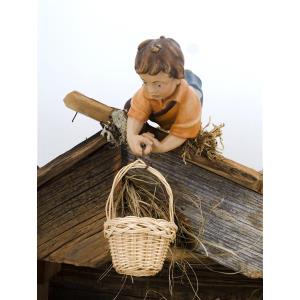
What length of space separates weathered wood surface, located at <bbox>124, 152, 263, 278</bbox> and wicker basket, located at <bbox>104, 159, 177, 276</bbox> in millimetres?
134

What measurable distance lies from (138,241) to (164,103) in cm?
31

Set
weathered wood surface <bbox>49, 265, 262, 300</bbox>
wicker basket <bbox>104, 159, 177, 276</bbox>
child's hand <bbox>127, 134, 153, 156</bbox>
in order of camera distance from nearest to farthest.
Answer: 1. wicker basket <bbox>104, 159, 177, 276</bbox>
2. child's hand <bbox>127, 134, 153, 156</bbox>
3. weathered wood surface <bbox>49, 265, 262, 300</bbox>

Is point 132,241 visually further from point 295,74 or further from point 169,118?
point 295,74

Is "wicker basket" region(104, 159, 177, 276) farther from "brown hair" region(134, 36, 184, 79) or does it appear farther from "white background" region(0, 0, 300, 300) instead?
"brown hair" region(134, 36, 184, 79)

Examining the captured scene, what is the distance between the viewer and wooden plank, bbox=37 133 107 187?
1613 mm

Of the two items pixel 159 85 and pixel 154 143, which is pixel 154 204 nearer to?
pixel 154 143

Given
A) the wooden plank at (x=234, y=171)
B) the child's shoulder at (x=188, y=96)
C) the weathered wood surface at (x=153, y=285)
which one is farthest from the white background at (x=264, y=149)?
the weathered wood surface at (x=153, y=285)

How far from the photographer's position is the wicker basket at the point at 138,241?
1.44 m

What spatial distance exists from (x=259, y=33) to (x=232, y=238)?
17.7 inches

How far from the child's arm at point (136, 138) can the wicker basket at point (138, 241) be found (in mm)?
162

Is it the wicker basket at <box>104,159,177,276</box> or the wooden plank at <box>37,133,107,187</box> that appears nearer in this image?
the wicker basket at <box>104,159,177,276</box>

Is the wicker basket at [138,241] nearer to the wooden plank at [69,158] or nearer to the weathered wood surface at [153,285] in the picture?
the wooden plank at [69,158]

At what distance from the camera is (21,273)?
1507 millimetres

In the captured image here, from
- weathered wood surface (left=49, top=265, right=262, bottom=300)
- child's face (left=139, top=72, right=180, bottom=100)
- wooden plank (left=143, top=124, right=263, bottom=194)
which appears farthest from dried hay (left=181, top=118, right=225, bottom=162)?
weathered wood surface (left=49, top=265, right=262, bottom=300)
